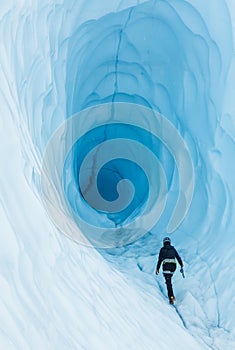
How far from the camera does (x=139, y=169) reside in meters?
6.86

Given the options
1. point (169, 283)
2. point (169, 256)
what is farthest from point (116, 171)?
point (169, 283)

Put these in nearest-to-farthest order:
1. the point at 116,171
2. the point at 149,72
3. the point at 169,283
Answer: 1. the point at 169,283
2. the point at 149,72
3. the point at 116,171

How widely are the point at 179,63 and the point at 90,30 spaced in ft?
3.42

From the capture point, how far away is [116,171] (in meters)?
7.42

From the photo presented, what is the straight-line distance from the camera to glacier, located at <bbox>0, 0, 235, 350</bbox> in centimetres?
287

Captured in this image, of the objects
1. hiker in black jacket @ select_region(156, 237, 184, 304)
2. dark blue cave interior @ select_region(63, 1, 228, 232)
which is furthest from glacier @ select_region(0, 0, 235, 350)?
hiker in black jacket @ select_region(156, 237, 184, 304)

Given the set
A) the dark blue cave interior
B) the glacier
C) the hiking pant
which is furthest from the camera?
the dark blue cave interior

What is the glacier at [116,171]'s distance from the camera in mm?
2865

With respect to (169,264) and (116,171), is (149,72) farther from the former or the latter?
(169,264)

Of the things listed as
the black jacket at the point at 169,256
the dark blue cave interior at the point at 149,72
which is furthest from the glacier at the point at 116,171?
the black jacket at the point at 169,256

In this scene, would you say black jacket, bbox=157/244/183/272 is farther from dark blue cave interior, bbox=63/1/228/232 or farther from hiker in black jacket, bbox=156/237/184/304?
dark blue cave interior, bbox=63/1/228/232

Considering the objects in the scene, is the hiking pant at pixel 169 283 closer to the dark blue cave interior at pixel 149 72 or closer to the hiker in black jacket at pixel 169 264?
the hiker in black jacket at pixel 169 264

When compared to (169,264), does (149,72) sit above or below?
above

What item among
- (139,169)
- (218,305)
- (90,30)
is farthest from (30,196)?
(139,169)
